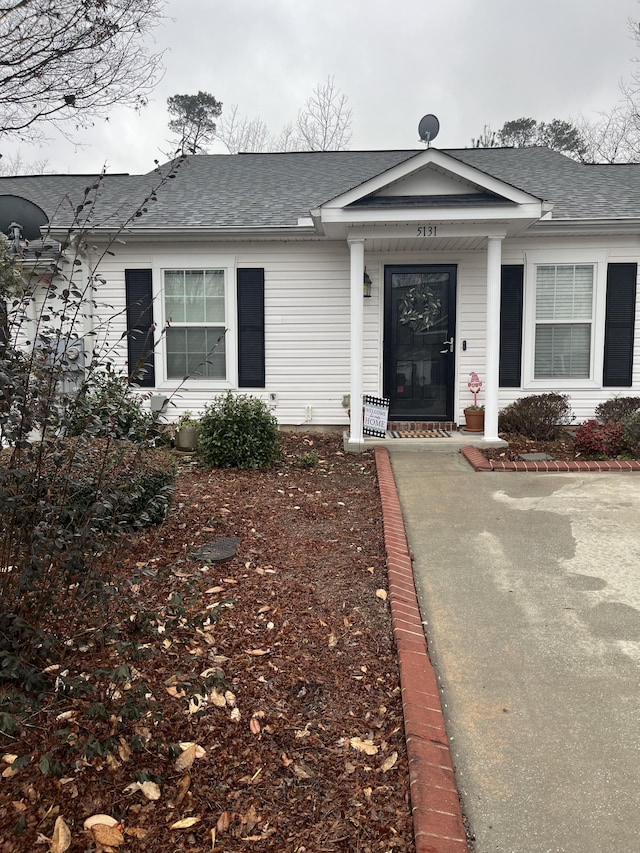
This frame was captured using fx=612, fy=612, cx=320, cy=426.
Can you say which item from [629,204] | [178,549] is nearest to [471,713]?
[178,549]

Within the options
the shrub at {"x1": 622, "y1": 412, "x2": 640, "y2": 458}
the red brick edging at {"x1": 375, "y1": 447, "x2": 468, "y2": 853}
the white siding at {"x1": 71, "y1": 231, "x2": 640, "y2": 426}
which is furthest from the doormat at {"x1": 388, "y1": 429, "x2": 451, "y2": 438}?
the red brick edging at {"x1": 375, "y1": 447, "x2": 468, "y2": 853}

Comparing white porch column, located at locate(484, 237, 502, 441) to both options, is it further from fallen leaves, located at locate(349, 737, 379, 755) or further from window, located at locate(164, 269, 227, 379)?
fallen leaves, located at locate(349, 737, 379, 755)

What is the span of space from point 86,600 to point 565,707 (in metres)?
1.98

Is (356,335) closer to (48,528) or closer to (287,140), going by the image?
(48,528)

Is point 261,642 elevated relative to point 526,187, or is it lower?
lower

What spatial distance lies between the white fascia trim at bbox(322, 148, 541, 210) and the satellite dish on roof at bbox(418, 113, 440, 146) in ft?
6.26

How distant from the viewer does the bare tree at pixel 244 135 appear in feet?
77.7

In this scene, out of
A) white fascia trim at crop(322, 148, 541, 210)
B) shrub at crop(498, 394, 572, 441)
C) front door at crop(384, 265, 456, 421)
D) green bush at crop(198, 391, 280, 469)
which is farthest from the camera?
front door at crop(384, 265, 456, 421)

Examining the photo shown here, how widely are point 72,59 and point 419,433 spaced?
18.7ft

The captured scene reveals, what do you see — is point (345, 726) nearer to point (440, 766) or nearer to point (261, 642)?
point (440, 766)

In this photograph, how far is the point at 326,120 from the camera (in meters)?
Result: 23.2

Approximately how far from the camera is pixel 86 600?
2.25m

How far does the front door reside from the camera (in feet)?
28.0

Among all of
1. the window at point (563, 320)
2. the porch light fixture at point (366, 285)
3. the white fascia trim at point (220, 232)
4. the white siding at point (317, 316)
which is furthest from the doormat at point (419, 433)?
the white fascia trim at point (220, 232)
